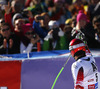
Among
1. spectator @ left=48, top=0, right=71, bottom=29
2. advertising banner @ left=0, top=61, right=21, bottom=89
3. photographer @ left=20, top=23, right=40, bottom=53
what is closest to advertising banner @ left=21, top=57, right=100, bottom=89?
advertising banner @ left=0, top=61, right=21, bottom=89

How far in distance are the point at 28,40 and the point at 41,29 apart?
63 centimetres

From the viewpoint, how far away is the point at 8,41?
6676 mm

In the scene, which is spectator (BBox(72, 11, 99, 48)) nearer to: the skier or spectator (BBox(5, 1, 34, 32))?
spectator (BBox(5, 1, 34, 32))

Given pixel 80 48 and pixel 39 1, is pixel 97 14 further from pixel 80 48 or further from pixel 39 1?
pixel 80 48

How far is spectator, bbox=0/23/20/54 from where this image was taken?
258 inches

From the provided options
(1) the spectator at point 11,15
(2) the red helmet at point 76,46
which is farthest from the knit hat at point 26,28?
(2) the red helmet at point 76,46

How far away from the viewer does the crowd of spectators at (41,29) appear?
6723 mm

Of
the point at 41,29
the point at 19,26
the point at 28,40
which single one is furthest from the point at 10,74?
the point at 41,29

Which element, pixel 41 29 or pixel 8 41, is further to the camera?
pixel 41 29

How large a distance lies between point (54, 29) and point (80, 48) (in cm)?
251

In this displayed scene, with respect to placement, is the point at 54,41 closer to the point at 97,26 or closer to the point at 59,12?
the point at 97,26

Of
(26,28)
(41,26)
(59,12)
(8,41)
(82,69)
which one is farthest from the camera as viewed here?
(59,12)

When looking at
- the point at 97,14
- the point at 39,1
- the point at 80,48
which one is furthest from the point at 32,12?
the point at 80,48

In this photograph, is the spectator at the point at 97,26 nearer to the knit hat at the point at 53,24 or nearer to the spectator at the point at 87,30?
the spectator at the point at 87,30
